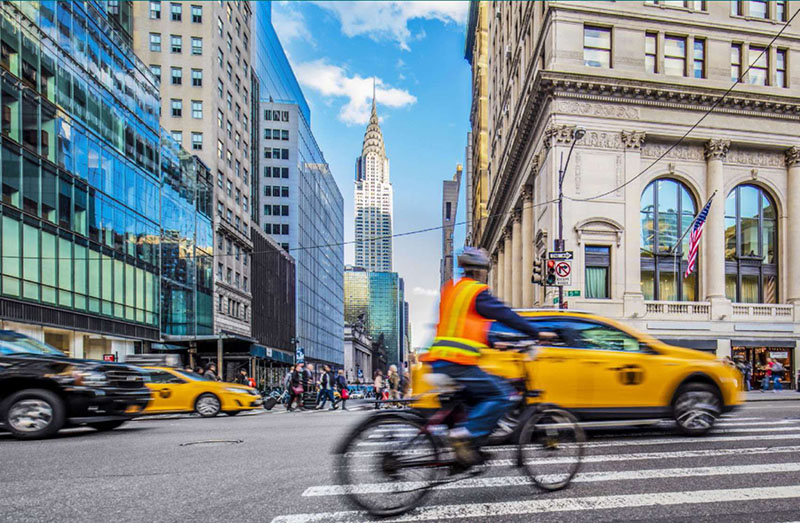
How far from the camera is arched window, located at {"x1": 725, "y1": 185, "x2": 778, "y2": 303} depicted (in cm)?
3222

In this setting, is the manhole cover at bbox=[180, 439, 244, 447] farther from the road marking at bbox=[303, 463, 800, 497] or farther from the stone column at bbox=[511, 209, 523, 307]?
the stone column at bbox=[511, 209, 523, 307]

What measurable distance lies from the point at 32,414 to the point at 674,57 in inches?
1337

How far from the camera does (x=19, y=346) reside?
33.4 ft

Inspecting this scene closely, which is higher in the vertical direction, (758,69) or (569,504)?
(758,69)

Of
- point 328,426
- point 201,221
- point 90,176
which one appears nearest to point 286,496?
point 328,426

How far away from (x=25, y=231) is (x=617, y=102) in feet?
97.2

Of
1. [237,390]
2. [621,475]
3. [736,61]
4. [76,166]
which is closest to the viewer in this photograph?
[621,475]

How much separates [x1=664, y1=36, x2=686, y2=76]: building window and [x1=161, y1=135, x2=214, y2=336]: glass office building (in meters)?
34.1

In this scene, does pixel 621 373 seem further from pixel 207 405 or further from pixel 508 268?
pixel 508 268

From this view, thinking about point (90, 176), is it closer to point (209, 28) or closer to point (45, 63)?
point (45, 63)

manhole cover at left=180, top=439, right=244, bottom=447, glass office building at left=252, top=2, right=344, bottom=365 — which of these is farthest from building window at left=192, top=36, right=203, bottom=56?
manhole cover at left=180, top=439, right=244, bottom=447

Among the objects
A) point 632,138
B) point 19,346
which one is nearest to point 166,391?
point 19,346

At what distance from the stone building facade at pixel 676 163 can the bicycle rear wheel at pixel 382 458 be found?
86.1ft

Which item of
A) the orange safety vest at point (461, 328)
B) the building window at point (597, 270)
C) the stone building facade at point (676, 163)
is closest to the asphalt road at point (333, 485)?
the orange safety vest at point (461, 328)
